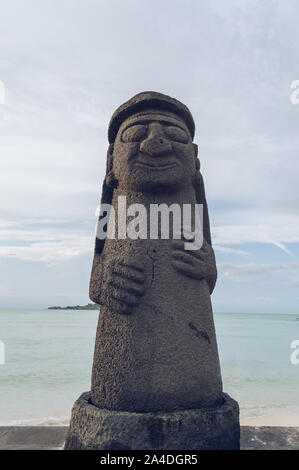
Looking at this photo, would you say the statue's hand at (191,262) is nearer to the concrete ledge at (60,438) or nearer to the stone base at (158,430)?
the stone base at (158,430)

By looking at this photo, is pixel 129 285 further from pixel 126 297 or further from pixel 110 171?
pixel 110 171

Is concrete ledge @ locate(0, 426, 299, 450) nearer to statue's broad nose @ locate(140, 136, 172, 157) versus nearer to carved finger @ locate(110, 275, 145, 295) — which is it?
carved finger @ locate(110, 275, 145, 295)

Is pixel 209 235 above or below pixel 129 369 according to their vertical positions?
above

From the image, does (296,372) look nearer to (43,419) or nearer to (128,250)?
(43,419)

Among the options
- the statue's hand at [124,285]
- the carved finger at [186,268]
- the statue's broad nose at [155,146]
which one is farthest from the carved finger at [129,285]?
the statue's broad nose at [155,146]

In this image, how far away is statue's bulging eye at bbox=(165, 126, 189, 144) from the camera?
3.20m

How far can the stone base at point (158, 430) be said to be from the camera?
2480 mm

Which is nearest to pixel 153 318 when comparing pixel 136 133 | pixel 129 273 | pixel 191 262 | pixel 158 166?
pixel 129 273

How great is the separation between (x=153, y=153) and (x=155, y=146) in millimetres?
59

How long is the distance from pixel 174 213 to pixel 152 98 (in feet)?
3.41

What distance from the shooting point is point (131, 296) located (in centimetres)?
279
